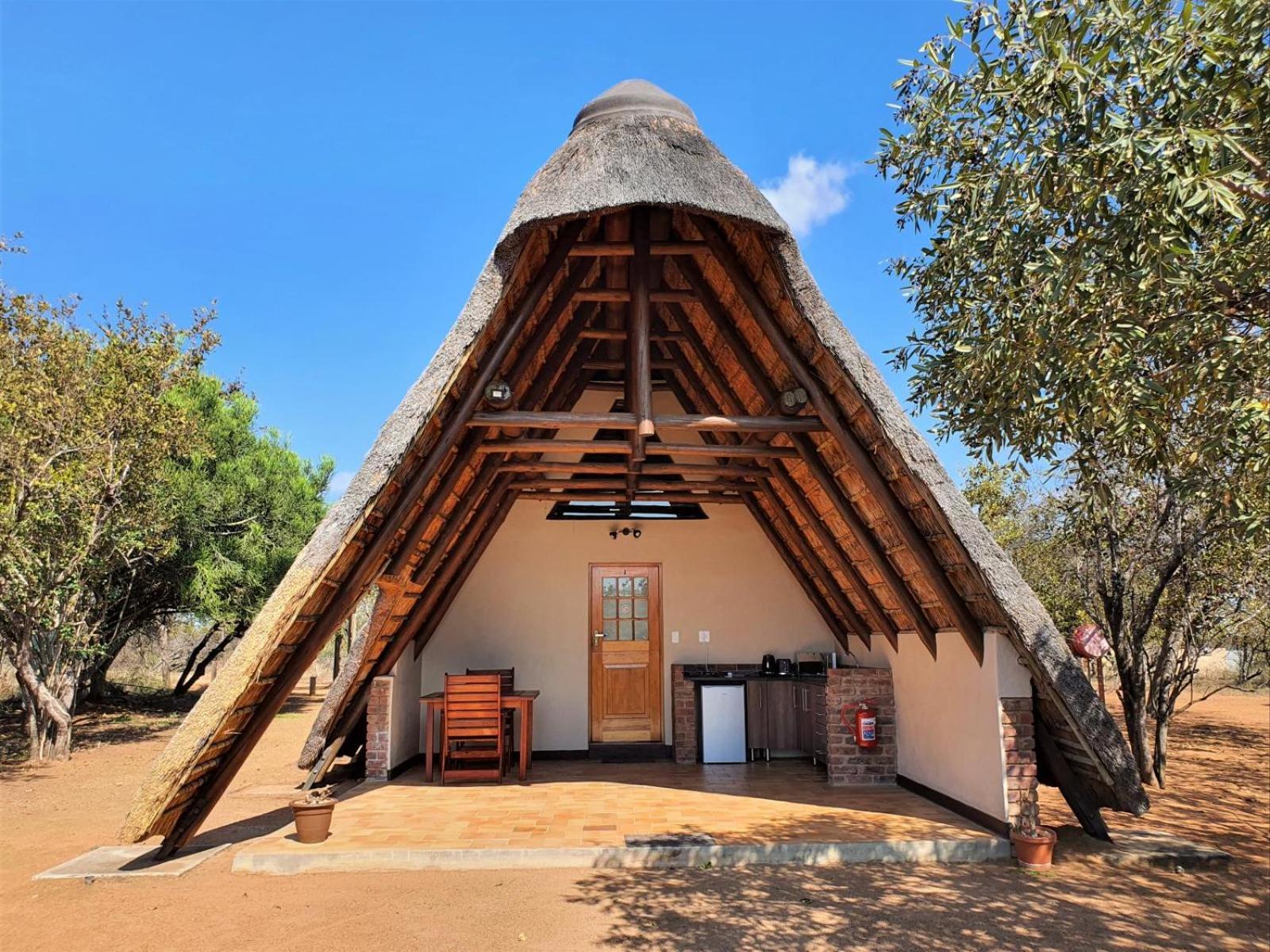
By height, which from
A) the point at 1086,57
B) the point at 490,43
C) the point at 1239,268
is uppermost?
the point at 490,43

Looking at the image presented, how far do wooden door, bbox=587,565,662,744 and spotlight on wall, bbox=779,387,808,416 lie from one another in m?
3.39

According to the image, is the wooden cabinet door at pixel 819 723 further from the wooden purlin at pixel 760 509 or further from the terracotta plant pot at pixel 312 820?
the terracotta plant pot at pixel 312 820

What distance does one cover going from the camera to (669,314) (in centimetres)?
728

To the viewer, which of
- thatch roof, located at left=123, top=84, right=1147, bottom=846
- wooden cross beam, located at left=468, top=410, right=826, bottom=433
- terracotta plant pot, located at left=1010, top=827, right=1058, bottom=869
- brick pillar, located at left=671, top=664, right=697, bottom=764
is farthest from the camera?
brick pillar, located at left=671, top=664, right=697, bottom=764

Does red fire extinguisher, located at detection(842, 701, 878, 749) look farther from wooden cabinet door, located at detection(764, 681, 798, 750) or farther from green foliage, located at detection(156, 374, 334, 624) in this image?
green foliage, located at detection(156, 374, 334, 624)

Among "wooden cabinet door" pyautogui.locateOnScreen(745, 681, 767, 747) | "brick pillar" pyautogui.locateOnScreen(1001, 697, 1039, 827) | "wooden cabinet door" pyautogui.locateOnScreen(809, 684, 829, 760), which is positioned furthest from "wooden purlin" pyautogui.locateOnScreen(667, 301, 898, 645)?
"brick pillar" pyautogui.locateOnScreen(1001, 697, 1039, 827)

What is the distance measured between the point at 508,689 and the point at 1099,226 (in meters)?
6.55

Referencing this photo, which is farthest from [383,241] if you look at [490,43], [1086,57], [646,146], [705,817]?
[1086,57]

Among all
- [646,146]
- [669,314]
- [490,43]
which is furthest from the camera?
[669,314]

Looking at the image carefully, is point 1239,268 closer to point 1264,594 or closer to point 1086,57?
point 1086,57

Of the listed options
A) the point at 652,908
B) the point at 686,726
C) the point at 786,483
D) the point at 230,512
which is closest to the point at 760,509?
the point at 786,483

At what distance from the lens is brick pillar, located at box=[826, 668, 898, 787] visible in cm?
717

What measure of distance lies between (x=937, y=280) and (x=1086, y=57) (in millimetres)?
1232

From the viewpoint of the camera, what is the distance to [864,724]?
7.06 meters
